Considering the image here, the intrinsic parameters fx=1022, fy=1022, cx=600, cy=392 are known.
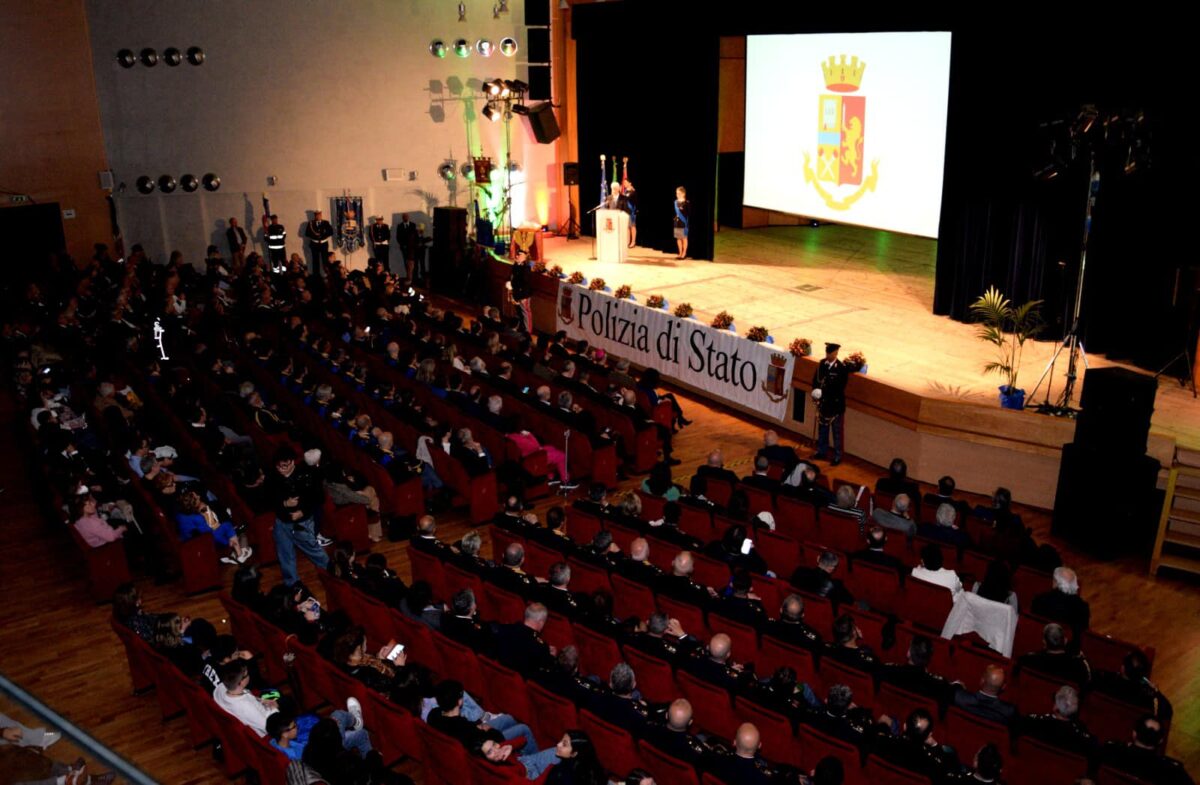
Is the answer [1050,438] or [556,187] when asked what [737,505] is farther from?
[556,187]

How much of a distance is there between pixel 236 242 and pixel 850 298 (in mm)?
11121

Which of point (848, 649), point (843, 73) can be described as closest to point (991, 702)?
point (848, 649)

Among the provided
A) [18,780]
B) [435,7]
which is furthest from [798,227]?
[18,780]

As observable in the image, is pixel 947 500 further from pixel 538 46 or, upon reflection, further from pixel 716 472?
pixel 538 46

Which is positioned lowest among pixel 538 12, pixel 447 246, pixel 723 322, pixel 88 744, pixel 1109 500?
pixel 1109 500

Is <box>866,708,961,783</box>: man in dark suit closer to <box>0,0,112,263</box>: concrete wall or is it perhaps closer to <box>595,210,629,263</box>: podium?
<box>595,210,629,263</box>: podium

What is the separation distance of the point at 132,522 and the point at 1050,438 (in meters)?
8.71

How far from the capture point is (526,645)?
6496 millimetres

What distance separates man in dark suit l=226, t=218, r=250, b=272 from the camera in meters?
18.6

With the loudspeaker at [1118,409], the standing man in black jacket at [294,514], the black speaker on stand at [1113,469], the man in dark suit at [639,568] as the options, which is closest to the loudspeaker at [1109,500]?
the black speaker on stand at [1113,469]

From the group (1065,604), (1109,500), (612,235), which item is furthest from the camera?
(612,235)

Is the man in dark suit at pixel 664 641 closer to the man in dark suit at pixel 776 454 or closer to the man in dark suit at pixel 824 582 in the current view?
the man in dark suit at pixel 824 582

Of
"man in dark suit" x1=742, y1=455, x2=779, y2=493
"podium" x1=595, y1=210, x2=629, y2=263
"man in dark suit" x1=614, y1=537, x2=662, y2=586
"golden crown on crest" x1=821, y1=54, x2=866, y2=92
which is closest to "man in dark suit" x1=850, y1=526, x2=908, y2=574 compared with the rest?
"man in dark suit" x1=742, y1=455, x2=779, y2=493

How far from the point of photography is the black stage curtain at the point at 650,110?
17.7 m
